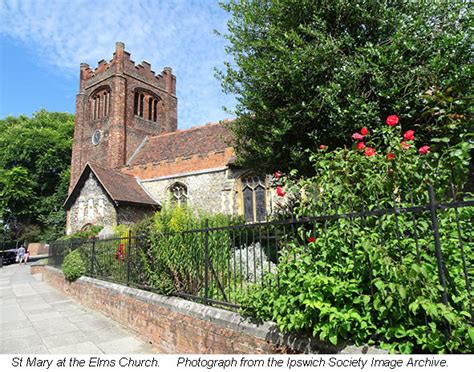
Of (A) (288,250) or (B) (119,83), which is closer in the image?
(A) (288,250)

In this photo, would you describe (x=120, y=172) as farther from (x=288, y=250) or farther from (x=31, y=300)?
(x=288, y=250)

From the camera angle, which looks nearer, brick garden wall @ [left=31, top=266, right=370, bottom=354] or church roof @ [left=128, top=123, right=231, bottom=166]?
brick garden wall @ [left=31, top=266, right=370, bottom=354]

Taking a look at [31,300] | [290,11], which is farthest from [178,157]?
[290,11]

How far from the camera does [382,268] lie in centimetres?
284

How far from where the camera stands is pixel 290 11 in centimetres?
822

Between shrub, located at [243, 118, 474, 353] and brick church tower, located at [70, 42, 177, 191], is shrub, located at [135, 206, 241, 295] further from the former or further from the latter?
brick church tower, located at [70, 42, 177, 191]

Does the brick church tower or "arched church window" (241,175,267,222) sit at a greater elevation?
the brick church tower

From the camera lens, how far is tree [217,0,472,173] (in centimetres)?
689

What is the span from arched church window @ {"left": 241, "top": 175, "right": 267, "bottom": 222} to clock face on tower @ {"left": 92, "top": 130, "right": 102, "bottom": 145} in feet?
51.3

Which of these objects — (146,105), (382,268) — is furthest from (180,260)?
(146,105)

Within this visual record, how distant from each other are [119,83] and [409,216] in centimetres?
2834

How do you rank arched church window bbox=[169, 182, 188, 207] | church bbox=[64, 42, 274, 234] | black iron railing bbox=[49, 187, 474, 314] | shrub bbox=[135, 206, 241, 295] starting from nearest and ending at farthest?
1. black iron railing bbox=[49, 187, 474, 314]
2. shrub bbox=[135, 206, 241, 295]
3. church bbox=[64, 42, 274, 234]
4. arched church window bbox=[169, 182, 188, 207]

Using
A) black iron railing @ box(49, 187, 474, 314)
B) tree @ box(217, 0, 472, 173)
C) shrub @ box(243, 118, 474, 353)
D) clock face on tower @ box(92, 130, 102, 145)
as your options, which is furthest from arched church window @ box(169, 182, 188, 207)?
shrub @ box(243, 118, 474, 353)

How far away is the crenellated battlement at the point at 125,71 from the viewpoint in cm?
2772
